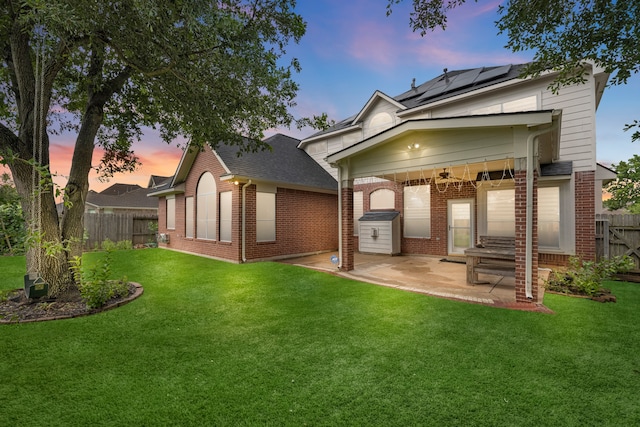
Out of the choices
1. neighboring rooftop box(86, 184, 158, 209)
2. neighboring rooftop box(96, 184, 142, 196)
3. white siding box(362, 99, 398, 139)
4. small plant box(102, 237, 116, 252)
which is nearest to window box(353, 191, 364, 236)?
white siding box(362, 99, 398, 139)

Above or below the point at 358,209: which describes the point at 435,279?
below

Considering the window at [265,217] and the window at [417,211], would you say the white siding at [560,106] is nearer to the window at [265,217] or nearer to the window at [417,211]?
the window at [417,211]

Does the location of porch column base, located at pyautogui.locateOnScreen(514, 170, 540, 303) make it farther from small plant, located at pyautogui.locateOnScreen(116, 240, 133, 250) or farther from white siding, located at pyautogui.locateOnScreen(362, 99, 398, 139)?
small plant, located at pyautogui.locateOnScreen(116, 240, 133, 250)

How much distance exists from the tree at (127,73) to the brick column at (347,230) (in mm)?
2821

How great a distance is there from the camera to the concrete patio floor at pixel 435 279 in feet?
19.3

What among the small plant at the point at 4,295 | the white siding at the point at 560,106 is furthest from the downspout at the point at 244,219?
the white siding at the point at 560,106

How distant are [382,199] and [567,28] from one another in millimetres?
8670

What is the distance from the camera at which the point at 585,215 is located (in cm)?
845

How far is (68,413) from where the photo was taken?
2449 millimetres

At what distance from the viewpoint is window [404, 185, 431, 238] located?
1210 cm

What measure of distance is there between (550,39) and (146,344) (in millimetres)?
8972

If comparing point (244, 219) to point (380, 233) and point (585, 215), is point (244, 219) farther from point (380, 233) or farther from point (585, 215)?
point (585, 215)

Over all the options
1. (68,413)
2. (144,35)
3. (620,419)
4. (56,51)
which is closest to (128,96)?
(56,51)

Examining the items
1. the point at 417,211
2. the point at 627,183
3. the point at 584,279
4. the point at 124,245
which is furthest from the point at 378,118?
the point at 627,183
